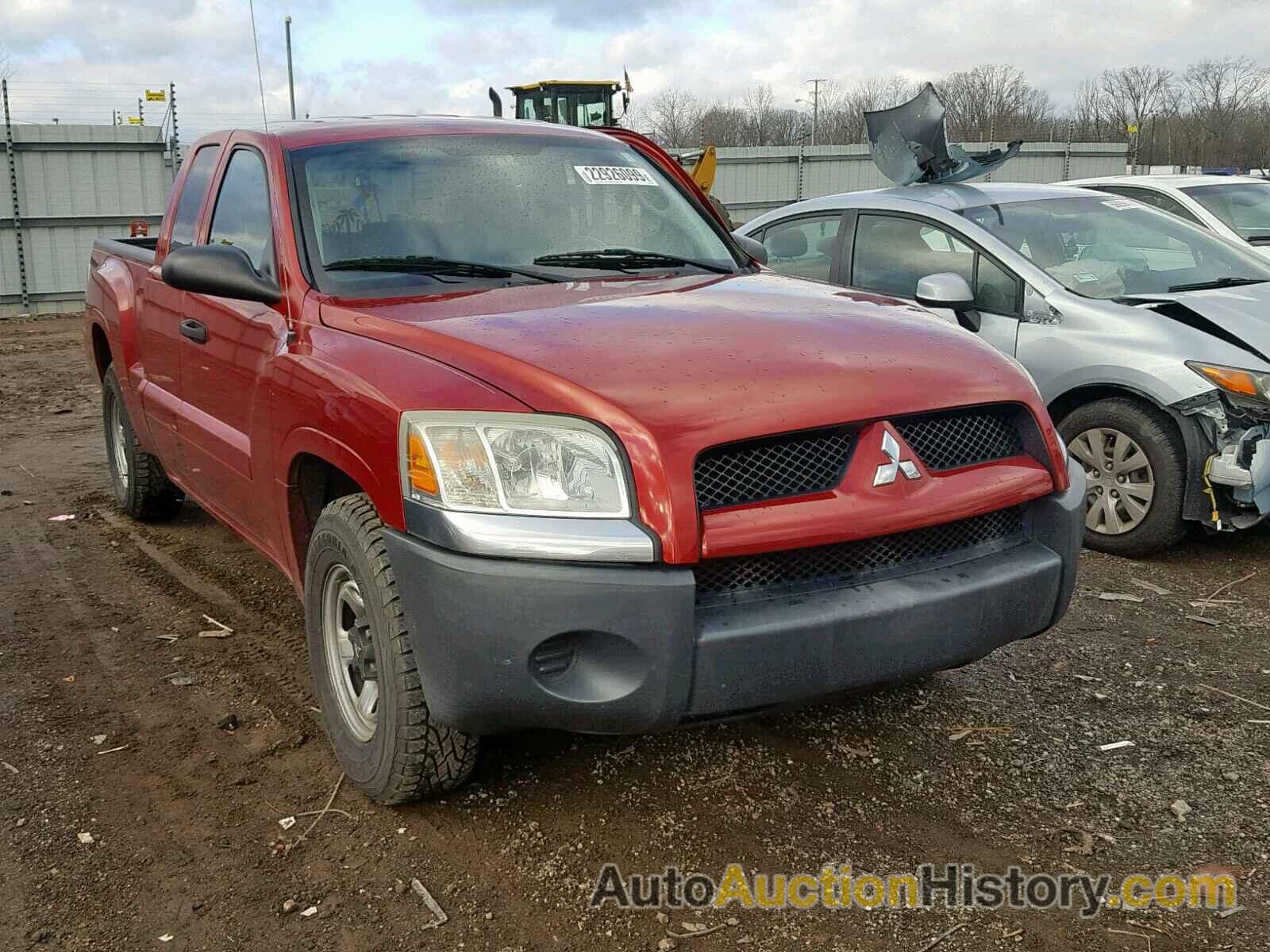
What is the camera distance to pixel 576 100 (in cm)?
2305

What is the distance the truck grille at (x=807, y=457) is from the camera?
8.49 ft

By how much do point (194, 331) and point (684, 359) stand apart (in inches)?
82.9

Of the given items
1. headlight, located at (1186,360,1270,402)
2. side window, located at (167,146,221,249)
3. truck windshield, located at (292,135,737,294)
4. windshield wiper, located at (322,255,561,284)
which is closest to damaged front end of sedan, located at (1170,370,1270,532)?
headlight, located at (1186,360,1270,402)

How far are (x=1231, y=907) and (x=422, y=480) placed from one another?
6.55ft

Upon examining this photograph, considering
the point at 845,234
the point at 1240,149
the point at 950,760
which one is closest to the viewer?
the point at 950,760

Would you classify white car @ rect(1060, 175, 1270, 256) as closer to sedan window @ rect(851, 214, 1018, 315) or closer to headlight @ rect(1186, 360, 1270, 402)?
sedan window @ rect(851, 214, 1018, 315)

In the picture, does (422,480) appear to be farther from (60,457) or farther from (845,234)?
(60,457)

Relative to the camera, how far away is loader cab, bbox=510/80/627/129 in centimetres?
2286

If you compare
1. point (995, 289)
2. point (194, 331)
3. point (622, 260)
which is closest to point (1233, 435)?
point (995, 289)

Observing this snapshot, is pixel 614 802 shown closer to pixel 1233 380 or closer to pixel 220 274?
pixel 220 274

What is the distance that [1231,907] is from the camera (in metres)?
2.58

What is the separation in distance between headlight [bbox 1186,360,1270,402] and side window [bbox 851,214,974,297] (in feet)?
4.08

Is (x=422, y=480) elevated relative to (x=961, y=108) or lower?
lower

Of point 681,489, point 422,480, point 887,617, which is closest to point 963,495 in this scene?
point 887,617
